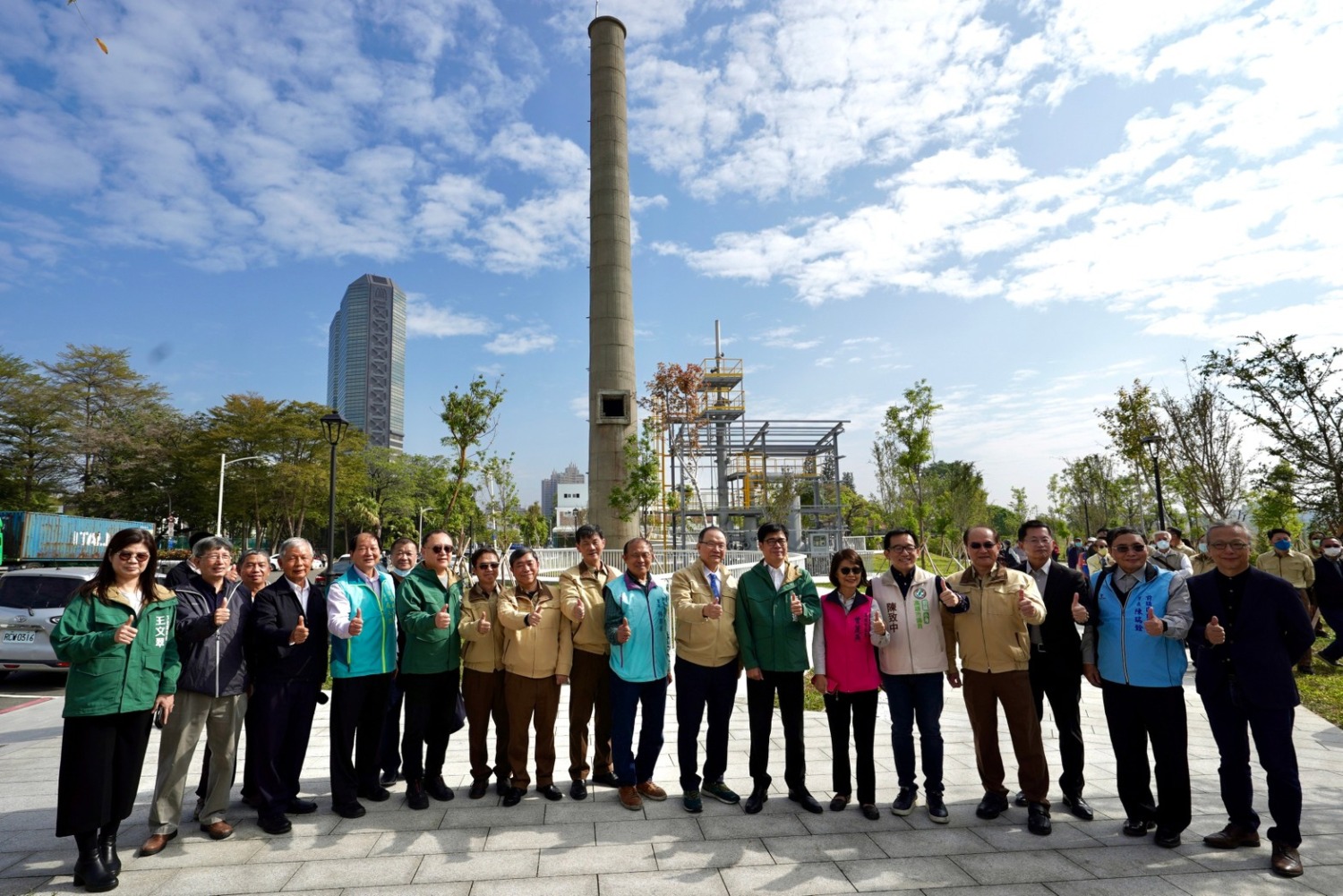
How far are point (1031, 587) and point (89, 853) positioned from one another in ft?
18.6

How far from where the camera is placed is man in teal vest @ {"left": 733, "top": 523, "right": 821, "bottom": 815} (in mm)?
4645

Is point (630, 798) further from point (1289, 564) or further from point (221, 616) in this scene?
point (1289, 564)

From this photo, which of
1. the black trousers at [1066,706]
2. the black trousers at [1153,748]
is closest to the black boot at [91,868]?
the black trousers at [1066,706]

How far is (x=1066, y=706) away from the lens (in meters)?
4.62

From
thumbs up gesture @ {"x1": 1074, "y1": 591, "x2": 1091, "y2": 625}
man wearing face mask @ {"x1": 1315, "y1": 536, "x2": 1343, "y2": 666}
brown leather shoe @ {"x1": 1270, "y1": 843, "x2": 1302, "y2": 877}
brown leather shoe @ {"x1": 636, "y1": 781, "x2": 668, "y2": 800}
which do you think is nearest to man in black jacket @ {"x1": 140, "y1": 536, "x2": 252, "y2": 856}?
brown leather shoe @ {"x1": 636, "y1": 781, "x2": 668, "y2": 800}

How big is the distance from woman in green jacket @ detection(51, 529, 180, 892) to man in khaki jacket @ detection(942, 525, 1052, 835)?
4875 millimetres

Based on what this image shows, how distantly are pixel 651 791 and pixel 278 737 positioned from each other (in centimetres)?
251

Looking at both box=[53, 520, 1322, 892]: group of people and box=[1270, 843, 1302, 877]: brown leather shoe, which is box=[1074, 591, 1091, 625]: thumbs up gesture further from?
box=[1270, 843, 1302, 877]: brown leather shoe

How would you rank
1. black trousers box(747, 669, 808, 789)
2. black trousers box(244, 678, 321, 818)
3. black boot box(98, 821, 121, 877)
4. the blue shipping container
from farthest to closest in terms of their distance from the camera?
the blue shipping container, black trousers box(747, 669, 808, 789), black trousers box(244, 678, 321, 818), black boot box(98, 821, 121, 877)

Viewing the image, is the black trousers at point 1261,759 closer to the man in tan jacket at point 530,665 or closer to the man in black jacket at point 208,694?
the man in tan jacket at point 530,665

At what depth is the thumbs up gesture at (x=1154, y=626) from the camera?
399cm

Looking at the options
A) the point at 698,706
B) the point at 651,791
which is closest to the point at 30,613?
the point at 651,791

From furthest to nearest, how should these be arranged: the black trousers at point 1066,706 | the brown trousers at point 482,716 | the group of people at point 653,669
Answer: the brown trousers at point 482,716 < the black trousers at point 1066,706 < the group of people at point 653,669

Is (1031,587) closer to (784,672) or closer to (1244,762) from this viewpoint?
(1244,762)
